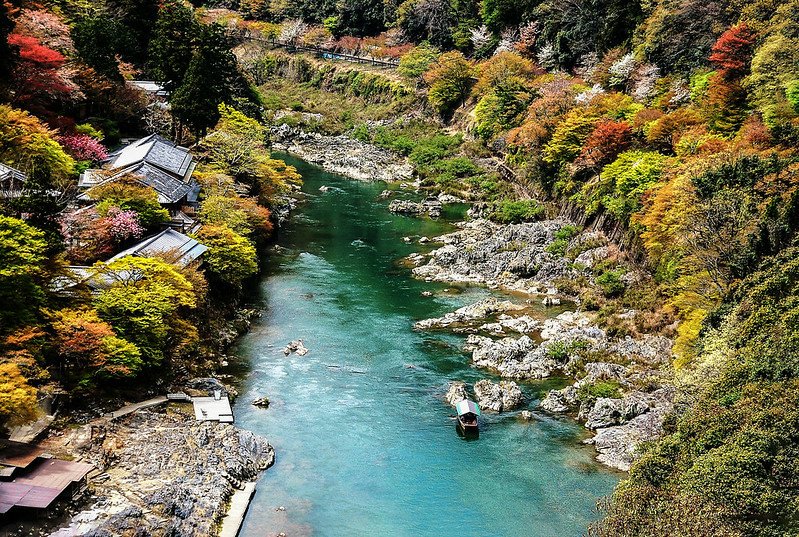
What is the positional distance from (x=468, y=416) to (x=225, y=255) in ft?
54.8

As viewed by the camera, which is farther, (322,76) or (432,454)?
(322,76)

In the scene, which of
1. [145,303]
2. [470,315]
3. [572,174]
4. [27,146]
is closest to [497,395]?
[470,315]

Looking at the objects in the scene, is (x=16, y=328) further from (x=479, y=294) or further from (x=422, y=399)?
(x=479, y=294)

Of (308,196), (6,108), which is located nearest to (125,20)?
(308,196)

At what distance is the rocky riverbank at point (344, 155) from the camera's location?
234 ft

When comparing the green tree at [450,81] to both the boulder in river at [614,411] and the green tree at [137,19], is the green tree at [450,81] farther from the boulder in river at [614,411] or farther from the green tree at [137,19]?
the boulder in river at [614,411]

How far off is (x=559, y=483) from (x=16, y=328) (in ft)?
67.4

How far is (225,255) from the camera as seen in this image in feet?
121

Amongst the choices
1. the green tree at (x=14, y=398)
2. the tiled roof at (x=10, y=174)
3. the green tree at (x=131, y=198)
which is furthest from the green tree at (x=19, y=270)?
the green tree at (x=131, y=198)

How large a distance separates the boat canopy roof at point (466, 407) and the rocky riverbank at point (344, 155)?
143ft

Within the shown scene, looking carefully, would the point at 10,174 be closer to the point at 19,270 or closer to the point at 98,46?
the point at 19,270

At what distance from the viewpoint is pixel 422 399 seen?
100ft

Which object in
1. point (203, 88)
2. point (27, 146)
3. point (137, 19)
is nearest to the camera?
point (27, 146)

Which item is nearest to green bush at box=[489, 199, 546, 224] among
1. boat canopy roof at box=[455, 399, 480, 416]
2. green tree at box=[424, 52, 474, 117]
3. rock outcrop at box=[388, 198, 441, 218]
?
rock outcrop at box=[388, 198, 441, 218]
